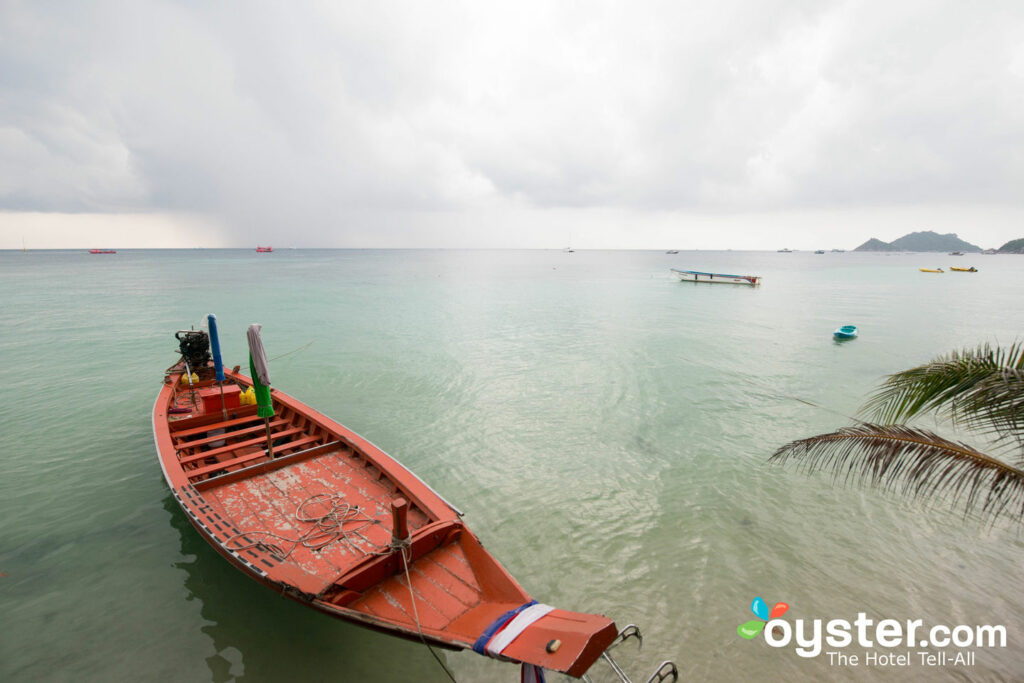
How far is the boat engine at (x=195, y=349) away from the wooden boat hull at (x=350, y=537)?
12.4 feet

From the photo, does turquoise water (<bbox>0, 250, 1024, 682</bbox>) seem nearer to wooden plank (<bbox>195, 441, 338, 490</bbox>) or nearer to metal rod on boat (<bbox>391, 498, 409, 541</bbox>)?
wooden plank (<bbox>195, 441, 338, 490</bbox>)

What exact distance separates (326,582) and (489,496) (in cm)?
491

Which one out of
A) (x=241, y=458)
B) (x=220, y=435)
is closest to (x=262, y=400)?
(x=241, y=458)

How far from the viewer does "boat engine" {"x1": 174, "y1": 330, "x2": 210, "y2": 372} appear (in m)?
13.2

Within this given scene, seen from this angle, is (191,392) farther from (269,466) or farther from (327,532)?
(327,532)

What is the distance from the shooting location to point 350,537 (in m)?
6.47

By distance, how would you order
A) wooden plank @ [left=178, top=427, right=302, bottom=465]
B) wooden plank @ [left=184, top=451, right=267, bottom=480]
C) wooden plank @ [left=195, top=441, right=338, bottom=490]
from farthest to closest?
wooden plank @ [left=178, top=427, right=302, bottom=465]
wooden plank @ [left=184, top=451, right=267, bottom=480]
wooden plank @ [left=195, top=441, right=338, bottom=490]

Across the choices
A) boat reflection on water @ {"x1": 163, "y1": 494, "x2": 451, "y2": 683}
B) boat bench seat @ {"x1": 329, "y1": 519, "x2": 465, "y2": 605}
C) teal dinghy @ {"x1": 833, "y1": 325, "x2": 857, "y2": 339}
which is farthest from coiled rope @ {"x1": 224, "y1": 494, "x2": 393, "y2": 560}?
teal dinghy @ {"x1": 833, "y1": 325, "x2": 857, "y2": 339}

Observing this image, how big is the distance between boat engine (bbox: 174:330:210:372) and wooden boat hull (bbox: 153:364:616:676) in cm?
378

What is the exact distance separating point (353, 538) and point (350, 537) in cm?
6

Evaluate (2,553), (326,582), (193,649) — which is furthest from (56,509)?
(326,582)

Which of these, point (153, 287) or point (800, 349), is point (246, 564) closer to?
point (800, 349)

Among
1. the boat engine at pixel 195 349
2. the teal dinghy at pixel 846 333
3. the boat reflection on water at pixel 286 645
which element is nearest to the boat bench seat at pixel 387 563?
the boat reflection on water at pixel 286 645

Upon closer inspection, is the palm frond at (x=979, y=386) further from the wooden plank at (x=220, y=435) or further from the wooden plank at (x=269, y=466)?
the wooden plank at (x=220, y=435)
